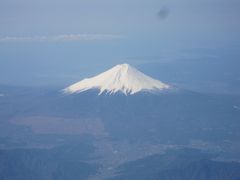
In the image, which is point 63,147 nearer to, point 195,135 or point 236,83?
point 195,135

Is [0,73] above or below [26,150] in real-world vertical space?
below

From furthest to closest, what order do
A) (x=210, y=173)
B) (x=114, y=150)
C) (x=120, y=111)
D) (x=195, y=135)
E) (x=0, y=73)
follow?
Result: (x=0, y=73), (x=120, y=111), (x=195, y=135), (x=114, y=150), (x=210, y=173)

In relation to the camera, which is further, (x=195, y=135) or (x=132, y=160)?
(x=195, y=135)

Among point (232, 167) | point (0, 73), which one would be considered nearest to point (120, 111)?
point (232, 167)

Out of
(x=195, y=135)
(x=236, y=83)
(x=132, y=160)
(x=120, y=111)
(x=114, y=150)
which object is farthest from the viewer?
(x=236, y=83)

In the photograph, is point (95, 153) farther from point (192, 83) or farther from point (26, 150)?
point (192, 83)

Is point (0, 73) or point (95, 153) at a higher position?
point (95, 153)

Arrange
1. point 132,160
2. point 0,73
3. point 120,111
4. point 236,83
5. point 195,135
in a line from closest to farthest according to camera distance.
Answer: point 132,160, point 195,135, point 120,111, point 236,83, point 0,73

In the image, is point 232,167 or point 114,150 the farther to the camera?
point 114,150

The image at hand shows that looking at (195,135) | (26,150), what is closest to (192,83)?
(195,135)
